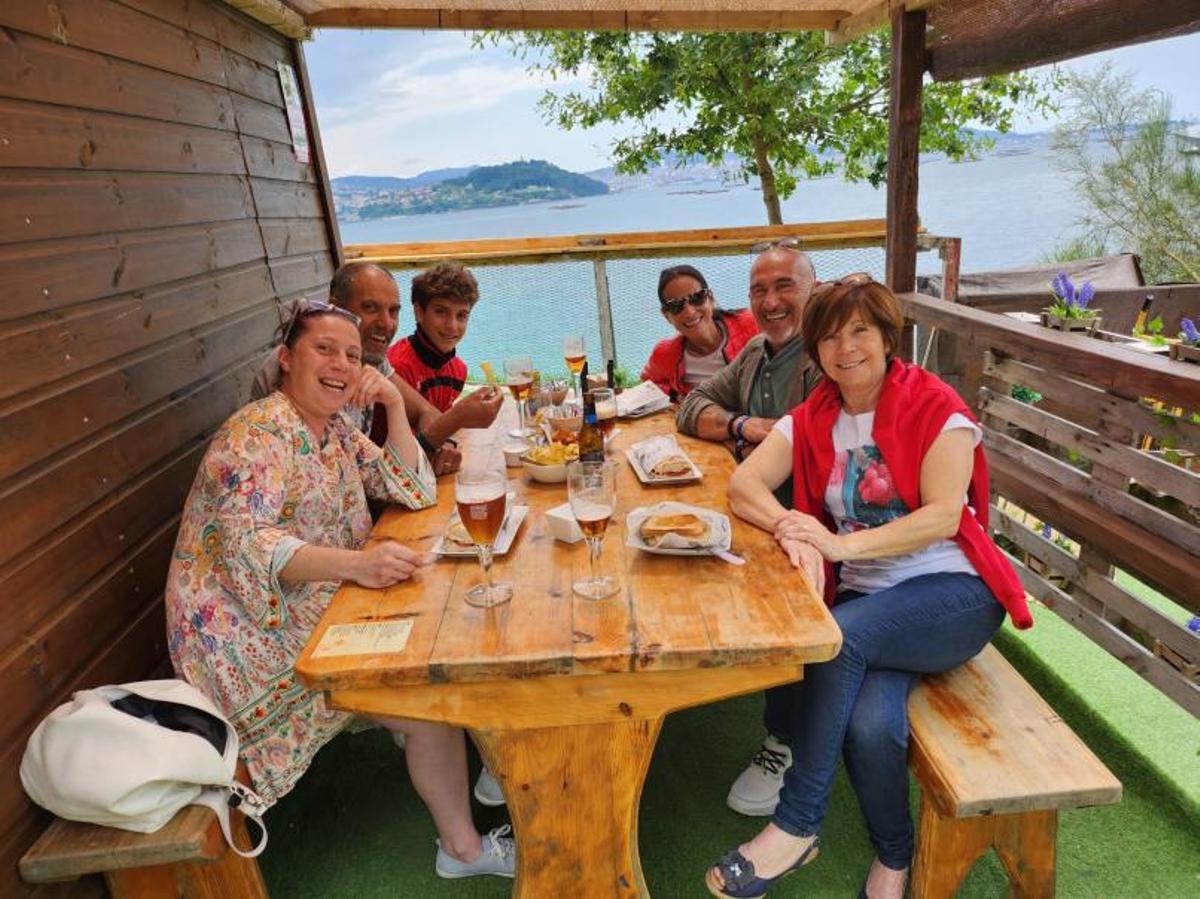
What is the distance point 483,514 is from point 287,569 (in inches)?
20.3

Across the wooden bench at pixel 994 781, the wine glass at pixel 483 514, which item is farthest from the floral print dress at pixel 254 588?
the wooden bench at pixel 994 781

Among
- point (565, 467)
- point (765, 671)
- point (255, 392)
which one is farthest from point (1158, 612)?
point (255, 392)

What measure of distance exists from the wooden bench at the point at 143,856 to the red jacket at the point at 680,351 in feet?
7.68

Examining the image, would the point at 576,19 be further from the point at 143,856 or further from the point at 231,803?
the point at 143,856

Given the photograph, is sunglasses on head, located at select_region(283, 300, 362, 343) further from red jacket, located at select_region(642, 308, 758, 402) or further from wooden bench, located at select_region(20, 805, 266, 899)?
red jacket, located at select_region(642, 308, 758, 402)

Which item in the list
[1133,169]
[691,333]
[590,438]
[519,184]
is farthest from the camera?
[519,184]

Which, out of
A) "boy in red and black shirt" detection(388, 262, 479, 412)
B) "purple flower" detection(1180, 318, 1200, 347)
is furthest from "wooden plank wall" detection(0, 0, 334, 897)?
"purple flower" detection(1180, 318, 1200, 347)

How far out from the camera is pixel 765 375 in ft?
8.66

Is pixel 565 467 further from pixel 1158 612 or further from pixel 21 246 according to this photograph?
pixel 1158 612

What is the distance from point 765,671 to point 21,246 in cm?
188

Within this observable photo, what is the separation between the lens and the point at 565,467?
84.1 inches

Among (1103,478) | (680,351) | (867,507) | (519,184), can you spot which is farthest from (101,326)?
(519,184)

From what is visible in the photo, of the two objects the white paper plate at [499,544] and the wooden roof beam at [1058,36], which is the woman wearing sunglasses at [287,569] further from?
the wooden roof beam at [1058,36]

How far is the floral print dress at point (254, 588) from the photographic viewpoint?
5.39ft
